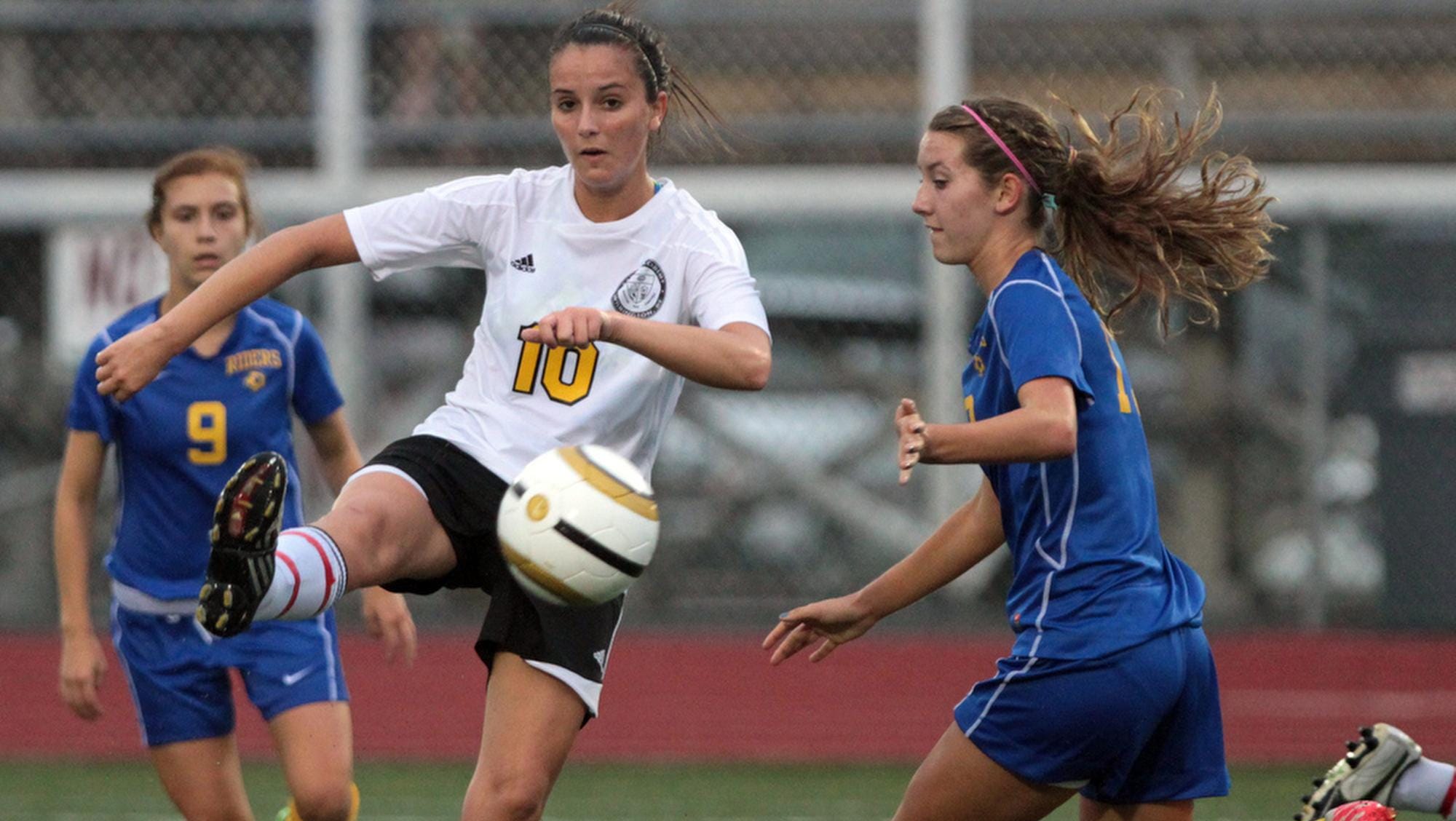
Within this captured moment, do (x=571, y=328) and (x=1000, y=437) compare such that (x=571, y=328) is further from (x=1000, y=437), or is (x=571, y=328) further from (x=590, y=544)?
(x=1000, y=437)

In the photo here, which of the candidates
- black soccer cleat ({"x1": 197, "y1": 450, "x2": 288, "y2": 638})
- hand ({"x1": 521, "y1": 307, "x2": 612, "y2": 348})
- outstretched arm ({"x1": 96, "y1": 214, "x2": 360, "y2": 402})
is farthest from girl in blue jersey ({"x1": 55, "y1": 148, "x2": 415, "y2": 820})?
hand ({"x1": 521, "y1": 307, "x2": 612, "y2": 348})

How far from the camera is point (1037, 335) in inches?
138

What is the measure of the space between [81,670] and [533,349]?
1.59 metres

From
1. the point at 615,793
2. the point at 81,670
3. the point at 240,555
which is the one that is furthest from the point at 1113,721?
the point at 615,793

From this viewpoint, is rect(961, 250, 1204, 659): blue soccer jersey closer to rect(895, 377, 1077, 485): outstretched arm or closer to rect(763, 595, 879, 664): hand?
rect(895, 377, 1077, 485): outstretched arm

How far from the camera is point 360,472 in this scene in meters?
4.05

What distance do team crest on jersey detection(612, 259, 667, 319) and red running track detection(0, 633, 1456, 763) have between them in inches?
189

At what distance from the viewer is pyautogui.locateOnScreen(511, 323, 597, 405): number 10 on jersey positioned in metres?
4.10

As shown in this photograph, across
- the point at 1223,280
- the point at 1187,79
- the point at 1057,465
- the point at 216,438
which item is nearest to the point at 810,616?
the point at 1057,465

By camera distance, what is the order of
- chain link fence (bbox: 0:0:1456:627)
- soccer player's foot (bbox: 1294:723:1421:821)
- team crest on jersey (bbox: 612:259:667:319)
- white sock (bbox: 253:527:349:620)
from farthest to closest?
chain link fence (bbox: 0:0:1456:627), soccer player's foot (bbox: 1294:723:1421:821), team crest on jersey (bbox: 612:259:667:319), white sock (bbox: 253:527:349:620)

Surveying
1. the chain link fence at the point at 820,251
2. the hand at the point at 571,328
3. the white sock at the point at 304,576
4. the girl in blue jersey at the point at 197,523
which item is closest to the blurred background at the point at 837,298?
the chain link fence at the point at 820,251

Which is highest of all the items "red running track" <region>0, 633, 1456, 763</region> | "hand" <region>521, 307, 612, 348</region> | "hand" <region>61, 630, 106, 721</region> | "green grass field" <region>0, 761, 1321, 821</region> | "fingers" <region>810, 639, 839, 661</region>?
"hand" <region>521, 307, 612, 348</region>

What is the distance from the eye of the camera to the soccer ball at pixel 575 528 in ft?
A: 12.1

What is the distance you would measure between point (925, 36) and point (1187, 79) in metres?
1.43
